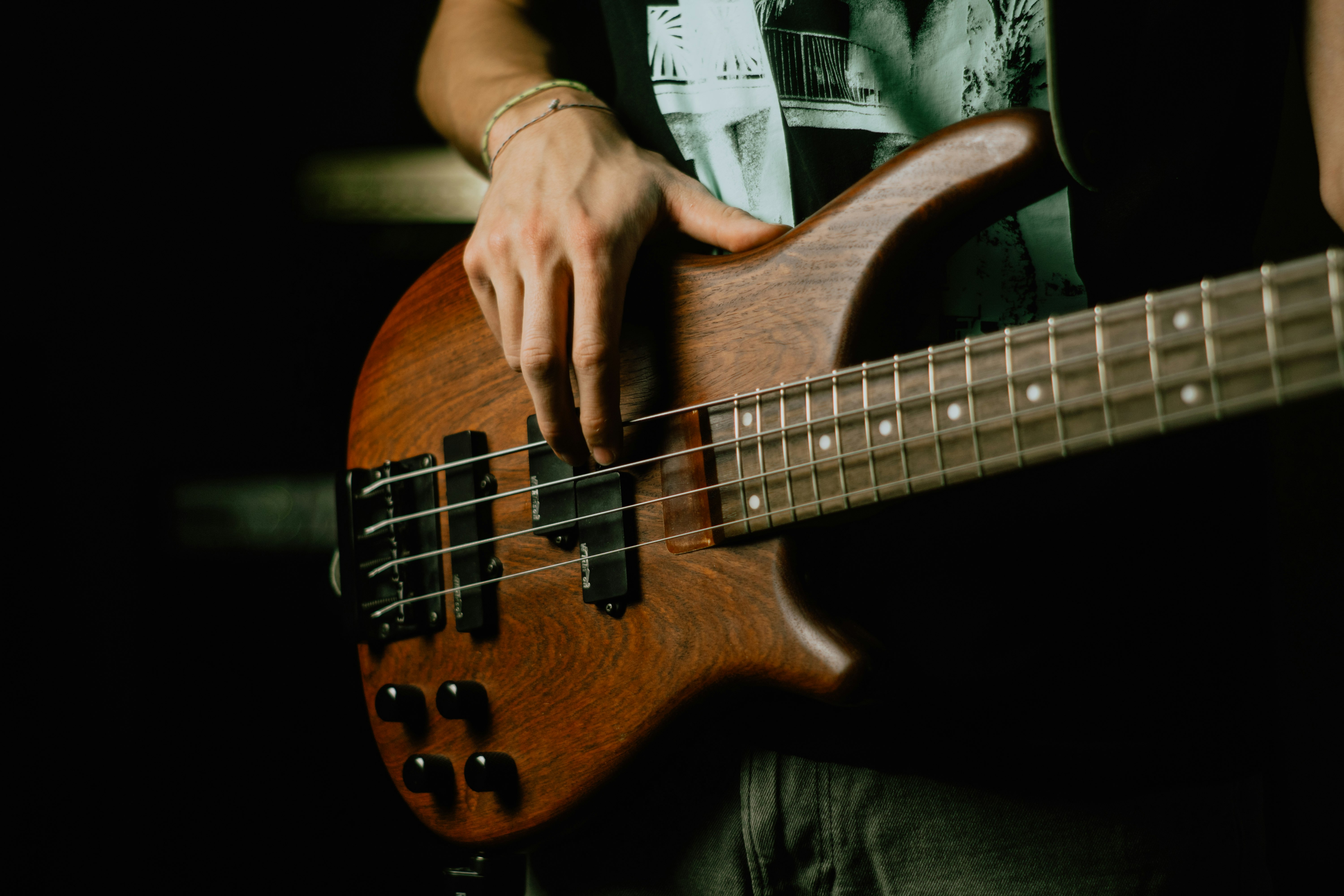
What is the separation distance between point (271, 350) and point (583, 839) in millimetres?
1345

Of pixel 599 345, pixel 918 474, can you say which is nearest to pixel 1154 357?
pixel 918 474

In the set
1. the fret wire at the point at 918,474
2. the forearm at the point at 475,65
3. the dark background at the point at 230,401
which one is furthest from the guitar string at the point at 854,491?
the dark background at the point at 230,401

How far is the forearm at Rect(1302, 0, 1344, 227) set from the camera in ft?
1.34

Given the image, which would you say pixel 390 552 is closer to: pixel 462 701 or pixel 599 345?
pixel 462 701

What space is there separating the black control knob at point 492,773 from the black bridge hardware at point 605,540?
16 cm

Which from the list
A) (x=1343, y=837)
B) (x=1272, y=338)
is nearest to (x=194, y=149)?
(x=1272, y=338)

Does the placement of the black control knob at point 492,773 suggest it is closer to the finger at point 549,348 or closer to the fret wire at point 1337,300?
the finger at point 549,348

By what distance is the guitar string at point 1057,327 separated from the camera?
322mm

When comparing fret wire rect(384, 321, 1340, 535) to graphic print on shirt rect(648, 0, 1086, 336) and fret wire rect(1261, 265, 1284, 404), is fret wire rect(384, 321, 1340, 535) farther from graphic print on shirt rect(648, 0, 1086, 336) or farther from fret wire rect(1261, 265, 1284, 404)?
graphic print on shirt rect(648, 0, 1086, 336)

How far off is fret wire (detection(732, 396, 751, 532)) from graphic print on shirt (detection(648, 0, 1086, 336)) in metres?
0.17

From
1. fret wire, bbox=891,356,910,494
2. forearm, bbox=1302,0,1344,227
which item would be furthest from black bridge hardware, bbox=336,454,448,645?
forearm, bbox=1302,0,1344,227

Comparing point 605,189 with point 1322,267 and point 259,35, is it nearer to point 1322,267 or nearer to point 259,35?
point 1322,267

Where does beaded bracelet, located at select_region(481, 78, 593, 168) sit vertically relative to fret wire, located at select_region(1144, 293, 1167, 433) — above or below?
above

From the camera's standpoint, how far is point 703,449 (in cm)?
55
